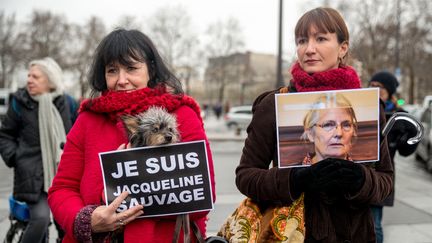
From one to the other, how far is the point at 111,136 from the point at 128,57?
13.3 inches

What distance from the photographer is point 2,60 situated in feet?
139

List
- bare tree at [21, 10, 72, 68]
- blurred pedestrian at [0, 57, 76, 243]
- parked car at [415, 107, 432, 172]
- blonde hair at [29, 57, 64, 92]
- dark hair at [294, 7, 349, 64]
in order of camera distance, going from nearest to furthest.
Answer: dark hair at [294, 7, 349, 64] < blurred pedestrian at [0, 57, 76, 243] < blonde hair at [29, 57, 64, 92] < parked car at [415, 107, 432, 172] < bare tree at [21, 10, 72, 68]

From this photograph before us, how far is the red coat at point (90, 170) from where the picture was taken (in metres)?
1.73

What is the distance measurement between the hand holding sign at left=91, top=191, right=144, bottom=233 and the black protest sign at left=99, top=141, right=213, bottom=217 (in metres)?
0.03

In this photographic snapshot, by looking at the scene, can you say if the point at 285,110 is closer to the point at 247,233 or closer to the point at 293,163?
the point at 293,163

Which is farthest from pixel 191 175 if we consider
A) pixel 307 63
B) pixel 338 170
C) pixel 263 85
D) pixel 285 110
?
pixel 263 85

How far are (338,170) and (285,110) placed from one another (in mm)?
293

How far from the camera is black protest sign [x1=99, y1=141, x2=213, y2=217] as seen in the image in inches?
66.1

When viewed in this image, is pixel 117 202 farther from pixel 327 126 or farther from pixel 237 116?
pixel 237 116

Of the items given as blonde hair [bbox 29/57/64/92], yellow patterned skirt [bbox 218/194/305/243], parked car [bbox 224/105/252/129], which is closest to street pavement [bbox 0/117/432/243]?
blonde hair [bbox 29/57/64/92]

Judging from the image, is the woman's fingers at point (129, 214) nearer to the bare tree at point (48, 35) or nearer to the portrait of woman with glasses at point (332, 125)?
the portrait of woman with glasses at point (332, 125)

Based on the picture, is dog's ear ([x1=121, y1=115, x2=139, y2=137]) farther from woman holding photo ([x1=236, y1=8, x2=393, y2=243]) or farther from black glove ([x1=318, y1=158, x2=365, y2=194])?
black glove ([x1=318, y1=158, x2=365, y2=194])

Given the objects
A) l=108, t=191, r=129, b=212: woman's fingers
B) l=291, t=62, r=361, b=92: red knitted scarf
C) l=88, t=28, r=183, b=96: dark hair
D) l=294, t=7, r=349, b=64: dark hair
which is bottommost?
l=108, t=191, r=129, b=212: woman's fingers

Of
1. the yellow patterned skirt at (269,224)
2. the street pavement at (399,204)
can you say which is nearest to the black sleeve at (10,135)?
the street pavement at (399,204)
